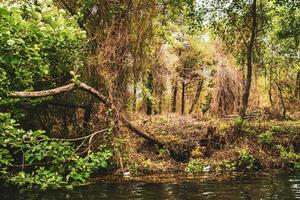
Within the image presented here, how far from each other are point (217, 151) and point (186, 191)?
22.1 ft

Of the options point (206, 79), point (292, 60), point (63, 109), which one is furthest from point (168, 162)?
point (206, 79)

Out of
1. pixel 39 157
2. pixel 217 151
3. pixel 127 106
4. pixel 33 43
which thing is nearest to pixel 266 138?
pixel 217 151

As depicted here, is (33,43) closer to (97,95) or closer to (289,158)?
(97,95)

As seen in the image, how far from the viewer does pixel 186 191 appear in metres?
13.2

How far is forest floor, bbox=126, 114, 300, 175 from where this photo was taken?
1794 centimetres

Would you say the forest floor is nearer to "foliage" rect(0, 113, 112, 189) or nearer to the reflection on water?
the reflection on water

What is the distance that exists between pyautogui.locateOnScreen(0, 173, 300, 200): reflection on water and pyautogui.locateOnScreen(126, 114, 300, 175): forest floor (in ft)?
8.42

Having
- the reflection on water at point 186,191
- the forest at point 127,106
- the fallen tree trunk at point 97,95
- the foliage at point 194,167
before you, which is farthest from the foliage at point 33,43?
the foliage at point 194,167

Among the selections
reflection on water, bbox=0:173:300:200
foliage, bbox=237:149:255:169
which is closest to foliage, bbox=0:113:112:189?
reflection on water, bbox=0:173:300:200

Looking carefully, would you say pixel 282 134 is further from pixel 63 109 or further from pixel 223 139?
pixel 63 109

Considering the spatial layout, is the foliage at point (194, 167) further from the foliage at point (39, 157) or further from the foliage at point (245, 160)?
the foliage at point (39, 157)

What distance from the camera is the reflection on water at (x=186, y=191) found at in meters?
12.4

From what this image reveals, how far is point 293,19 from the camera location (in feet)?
73.0

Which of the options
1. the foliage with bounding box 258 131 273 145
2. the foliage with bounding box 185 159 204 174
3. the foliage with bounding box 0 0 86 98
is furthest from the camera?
the foliage with bounding box 258 131 273 145
